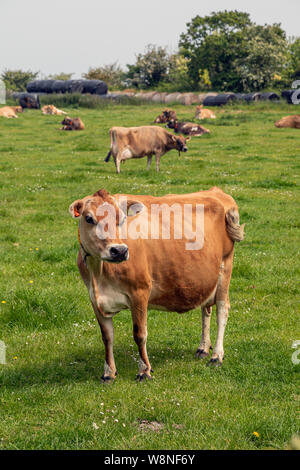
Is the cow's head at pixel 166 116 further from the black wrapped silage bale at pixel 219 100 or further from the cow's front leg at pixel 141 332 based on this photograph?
the cow's front leg at pixel 141 332

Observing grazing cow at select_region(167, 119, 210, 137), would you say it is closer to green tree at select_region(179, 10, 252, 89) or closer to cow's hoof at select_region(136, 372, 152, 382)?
cow's hoof at select_region(136, 372, 152, 382)

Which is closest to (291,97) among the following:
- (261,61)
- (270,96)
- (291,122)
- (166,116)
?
(270,96)

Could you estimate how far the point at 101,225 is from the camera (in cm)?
511

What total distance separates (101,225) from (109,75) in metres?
86.3

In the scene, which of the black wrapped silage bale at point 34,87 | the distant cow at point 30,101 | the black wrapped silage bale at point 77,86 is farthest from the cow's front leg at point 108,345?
the black wrapped silage bale at point 34,87

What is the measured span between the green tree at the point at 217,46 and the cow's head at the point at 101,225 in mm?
63807

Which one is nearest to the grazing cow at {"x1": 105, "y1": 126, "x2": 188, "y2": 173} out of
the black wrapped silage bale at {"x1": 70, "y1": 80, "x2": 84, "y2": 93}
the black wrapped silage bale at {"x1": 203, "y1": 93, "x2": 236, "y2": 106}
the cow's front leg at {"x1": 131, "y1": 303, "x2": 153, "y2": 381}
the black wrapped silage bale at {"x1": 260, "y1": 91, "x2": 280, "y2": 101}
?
the cow's front leg at {"x1": 131, "y1": 303, "x2": 153, "y2": 381}

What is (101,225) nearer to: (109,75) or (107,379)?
(107,379)

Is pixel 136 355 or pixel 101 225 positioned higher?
pixel 101 225

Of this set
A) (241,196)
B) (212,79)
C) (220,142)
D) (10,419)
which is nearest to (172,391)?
(10,419)

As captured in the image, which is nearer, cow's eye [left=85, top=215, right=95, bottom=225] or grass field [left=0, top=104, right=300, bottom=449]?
grass field [left=0, top=104, right=300, bottom=449]

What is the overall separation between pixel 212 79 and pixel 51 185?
56564mm

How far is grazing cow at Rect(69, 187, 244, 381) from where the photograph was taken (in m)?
5.19

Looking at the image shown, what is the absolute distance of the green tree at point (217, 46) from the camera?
6775 centimetres
